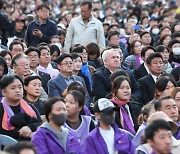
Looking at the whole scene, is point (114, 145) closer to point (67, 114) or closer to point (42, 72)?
point (67, 114)

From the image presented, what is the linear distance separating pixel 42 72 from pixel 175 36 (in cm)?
417

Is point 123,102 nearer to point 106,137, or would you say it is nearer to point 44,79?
point 106,137

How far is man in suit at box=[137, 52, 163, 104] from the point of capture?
10.7 metres

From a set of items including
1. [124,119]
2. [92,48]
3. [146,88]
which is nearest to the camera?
[124,119]

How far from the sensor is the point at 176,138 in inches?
320

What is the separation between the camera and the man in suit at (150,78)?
1072 centimetres

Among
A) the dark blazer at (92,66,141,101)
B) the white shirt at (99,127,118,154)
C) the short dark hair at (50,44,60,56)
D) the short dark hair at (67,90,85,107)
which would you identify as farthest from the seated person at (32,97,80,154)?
the short dark hair at (50,44,60,56)

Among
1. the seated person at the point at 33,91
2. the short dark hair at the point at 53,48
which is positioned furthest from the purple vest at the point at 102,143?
the short dark hair at the point at 53,48

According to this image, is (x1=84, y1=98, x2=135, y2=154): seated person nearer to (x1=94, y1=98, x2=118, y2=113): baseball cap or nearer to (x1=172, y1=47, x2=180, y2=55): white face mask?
(x1=94, y1=98, x2=118, y2=113): baseball cap

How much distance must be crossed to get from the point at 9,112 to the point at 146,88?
3.01 meters

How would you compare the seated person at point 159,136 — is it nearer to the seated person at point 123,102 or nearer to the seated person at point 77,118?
the seated person at point 77,118

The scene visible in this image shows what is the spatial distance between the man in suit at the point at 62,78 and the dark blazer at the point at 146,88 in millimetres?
923

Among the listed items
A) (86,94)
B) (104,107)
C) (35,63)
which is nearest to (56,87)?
(86,94)

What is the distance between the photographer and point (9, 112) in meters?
8.27
